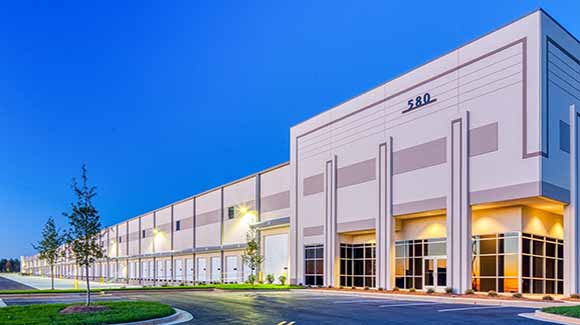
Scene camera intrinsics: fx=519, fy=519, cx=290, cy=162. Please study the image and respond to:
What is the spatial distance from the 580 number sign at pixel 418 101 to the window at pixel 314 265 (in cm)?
1332

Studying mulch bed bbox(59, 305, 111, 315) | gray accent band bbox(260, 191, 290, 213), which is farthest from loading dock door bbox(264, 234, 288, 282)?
mulch bed bbox(59, 305, 111, 315)

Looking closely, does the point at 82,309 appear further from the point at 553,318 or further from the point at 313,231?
the point at 313,231

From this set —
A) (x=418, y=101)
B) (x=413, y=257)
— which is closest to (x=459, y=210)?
(x=413, y=257)

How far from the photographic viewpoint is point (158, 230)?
7662 centimetres

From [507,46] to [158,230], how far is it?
2389 inches

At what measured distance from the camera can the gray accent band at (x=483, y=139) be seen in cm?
2691

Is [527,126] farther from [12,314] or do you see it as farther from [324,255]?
[12,314]

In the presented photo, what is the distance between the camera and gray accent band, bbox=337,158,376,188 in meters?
35.0

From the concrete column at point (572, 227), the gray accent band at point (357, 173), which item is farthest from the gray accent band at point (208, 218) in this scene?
the concrete column at point (572, 227)

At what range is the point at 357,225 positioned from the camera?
117ft

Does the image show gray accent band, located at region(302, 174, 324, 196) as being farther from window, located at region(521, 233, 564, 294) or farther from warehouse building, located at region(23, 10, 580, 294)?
window, located at region(521, 233, 564, 294)

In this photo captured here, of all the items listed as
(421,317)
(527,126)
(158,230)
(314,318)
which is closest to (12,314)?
(314,318)

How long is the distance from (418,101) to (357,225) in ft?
31.6

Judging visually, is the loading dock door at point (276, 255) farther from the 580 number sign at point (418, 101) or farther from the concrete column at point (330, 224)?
the 580 number sign at point (418, 101)
